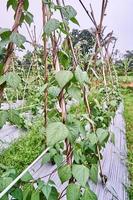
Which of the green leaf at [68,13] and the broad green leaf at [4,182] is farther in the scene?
the green leaf at [68,13]

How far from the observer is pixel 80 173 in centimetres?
119

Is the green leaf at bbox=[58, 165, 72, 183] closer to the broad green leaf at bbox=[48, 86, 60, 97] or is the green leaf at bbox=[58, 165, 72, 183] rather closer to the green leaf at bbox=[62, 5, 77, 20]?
the broad green leaf at bbox=[48, 86, 60, 97]

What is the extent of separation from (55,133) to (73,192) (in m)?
0.23

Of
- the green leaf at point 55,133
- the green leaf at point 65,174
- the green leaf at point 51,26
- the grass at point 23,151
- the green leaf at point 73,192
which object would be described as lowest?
the grass at point 23,151

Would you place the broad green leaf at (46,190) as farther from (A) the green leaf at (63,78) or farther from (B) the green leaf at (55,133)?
(A) the green leaf at (63,78)

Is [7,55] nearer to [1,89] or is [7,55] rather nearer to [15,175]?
[1,89]

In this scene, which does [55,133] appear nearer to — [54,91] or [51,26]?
[54,91]

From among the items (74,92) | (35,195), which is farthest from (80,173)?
(74,92)

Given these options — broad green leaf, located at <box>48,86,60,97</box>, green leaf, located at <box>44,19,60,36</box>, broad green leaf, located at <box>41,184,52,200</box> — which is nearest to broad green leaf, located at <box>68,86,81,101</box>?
broad green leaf, located at <box>48,86,60,97</box>

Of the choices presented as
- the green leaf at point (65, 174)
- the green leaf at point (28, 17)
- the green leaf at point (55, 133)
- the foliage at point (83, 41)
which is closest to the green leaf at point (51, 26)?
the green leaf at point (28, 17)

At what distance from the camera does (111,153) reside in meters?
3.14

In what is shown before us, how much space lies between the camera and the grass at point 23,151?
284 cm

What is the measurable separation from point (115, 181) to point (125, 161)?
614 mm

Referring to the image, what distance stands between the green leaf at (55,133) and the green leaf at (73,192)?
20cm
